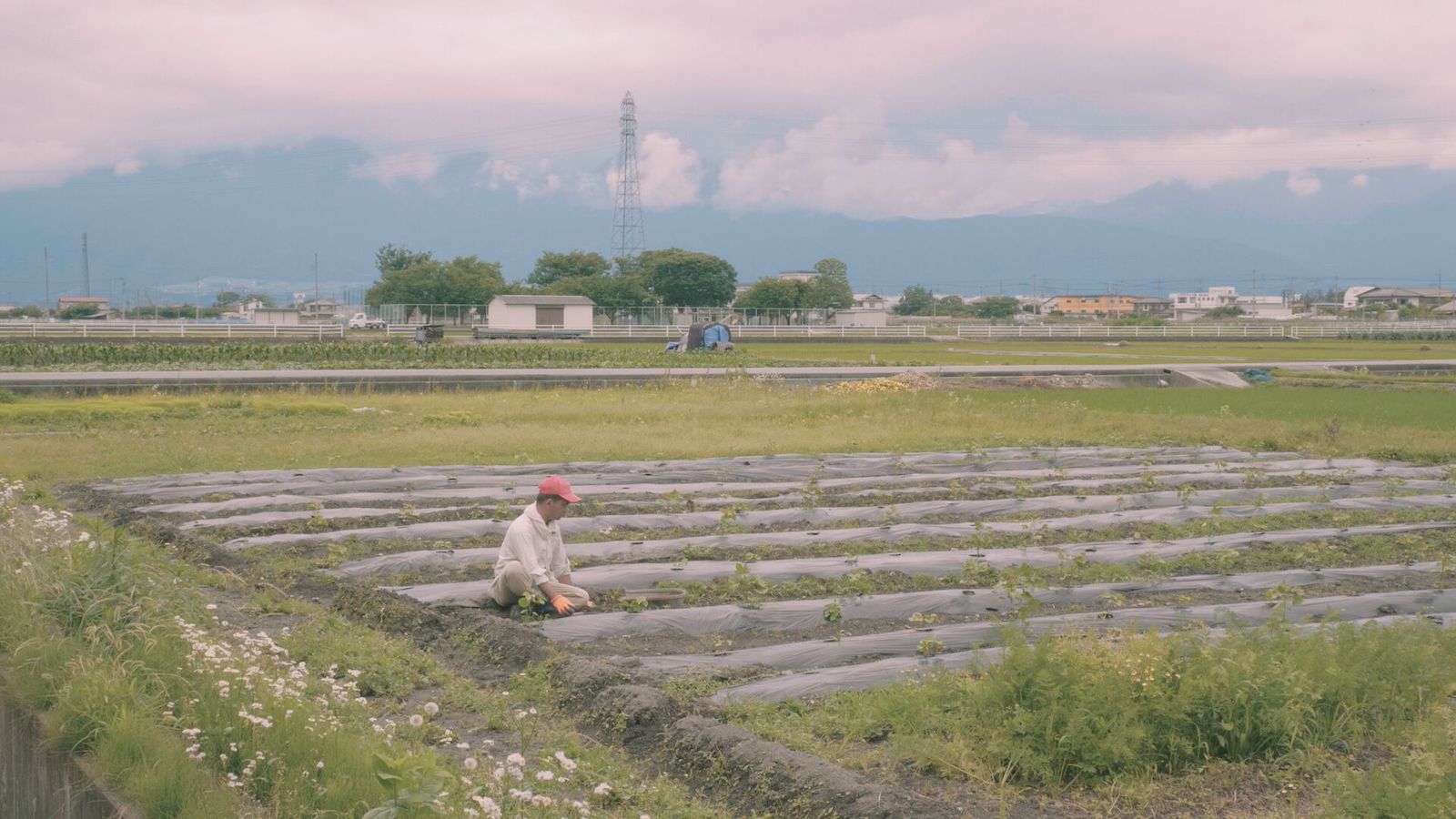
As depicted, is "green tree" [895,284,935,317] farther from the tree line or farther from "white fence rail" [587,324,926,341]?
"white fence rail" [587,324,926,341]

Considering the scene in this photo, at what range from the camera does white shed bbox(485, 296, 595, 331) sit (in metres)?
68.3

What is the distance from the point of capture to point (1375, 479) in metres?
16.1

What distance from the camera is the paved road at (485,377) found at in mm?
26750

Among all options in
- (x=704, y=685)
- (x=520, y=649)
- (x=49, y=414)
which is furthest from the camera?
(x=49, y=414)

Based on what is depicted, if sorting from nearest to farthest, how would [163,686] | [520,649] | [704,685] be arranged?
[163,686] → [704,685] → [520,649]

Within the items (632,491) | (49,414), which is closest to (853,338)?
(49,414)

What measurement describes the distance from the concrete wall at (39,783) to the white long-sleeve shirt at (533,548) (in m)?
3.52

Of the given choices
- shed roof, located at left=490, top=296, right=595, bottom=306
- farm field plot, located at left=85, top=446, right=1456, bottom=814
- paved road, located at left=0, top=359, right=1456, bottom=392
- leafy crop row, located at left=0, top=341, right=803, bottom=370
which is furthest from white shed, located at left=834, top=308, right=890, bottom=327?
farm field plot, located at left=85, top=446, right=1456, bottom=814

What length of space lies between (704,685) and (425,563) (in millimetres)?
4187

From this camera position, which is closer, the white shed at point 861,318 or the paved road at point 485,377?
the paved road at point 485,377

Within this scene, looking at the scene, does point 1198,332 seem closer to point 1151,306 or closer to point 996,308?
point 996,308

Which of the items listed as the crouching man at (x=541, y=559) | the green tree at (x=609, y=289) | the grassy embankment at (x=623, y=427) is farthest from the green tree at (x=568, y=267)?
the crouching man at (x=541, y=559)

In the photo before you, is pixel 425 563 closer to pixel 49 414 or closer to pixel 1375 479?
pixel 1375 479

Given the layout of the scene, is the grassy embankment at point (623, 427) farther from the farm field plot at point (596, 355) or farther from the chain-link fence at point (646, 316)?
the chain-link fence at point (646, 316)
